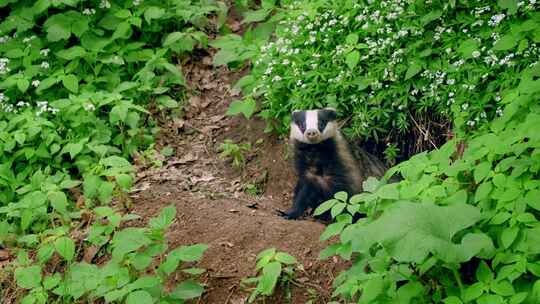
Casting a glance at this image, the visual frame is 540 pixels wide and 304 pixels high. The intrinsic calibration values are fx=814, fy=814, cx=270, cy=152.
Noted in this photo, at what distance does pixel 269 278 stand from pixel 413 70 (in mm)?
1935

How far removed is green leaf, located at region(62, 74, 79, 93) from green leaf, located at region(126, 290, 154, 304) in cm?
270

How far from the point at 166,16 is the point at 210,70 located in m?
0.63

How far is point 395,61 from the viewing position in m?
5.67

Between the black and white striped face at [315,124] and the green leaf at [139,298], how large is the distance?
1.76 meters

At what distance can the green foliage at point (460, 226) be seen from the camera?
3.52m

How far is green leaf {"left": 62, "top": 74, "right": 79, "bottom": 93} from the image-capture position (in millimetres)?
6539

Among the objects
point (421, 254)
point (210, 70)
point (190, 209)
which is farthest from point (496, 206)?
point (210, 70)

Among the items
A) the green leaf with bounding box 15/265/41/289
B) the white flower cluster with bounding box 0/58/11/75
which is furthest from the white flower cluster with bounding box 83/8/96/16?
the green leaf with bounding box 15/265/41/289

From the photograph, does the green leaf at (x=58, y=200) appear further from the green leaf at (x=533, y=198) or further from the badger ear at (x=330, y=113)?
the green leaf at (x=533, y=198)

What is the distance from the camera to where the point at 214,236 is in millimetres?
5195

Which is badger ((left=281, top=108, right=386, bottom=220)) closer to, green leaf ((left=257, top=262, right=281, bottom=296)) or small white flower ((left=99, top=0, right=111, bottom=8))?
green leaf ((left=257, top=262, right=281, bottom=296))

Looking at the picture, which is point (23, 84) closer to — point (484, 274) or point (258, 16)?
point (258, 16)

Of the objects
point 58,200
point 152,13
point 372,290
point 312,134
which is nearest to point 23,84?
point 152,13

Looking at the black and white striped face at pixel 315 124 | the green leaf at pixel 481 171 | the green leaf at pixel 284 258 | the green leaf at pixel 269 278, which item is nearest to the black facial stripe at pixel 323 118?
the black and white striped face at pixel 315 124
